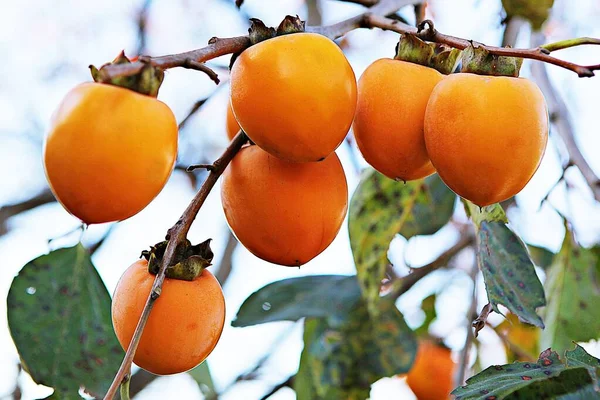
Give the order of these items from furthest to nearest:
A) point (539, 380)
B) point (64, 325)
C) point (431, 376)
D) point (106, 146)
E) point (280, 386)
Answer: point (431, 376)
point (280, 386)
point (64, 325)
point (539, 380)
point (106, 146)

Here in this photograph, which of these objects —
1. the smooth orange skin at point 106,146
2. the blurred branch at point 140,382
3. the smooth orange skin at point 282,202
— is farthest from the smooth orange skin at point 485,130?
the blurred branch at point 140,382

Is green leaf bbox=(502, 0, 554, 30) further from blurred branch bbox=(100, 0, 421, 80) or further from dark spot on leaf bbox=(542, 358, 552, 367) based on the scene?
dark spot on leaf bbox=(542, 358, 552, 367)

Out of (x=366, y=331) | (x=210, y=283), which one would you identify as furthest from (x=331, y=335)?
(x=210, y=283)

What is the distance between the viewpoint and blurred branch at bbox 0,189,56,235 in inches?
68.2

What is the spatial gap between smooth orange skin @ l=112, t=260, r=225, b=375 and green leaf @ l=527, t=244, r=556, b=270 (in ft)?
4.01

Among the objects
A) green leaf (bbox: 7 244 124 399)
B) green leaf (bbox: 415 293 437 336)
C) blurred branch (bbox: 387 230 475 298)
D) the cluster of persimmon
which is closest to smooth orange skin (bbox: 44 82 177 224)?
the cluster of persimmon

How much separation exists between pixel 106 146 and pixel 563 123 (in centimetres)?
98

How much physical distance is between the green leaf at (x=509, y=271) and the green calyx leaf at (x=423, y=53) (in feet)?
0.99

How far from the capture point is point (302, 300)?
5.62 feet

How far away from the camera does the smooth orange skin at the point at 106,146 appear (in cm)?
70

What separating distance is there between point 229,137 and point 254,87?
0.38 m

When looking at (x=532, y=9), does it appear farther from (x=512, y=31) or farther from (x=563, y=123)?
(x=563, y=123)

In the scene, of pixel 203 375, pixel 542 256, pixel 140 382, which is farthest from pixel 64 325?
pixel 542 256

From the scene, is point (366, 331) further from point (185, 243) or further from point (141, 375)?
point (185, 243)
